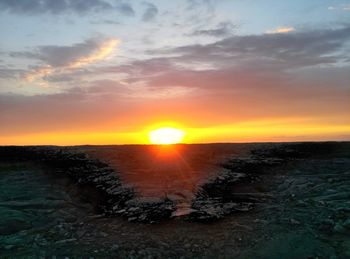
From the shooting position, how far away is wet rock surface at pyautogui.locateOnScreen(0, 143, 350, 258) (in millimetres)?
9828

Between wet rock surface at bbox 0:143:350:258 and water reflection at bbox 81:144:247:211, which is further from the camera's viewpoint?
water reflection at bbox 81:144:247:211

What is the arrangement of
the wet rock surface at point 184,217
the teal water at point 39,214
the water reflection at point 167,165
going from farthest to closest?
the water reflection at point 167,165 → the teal water at point 39,214 → the wet rock surface at point 184,217

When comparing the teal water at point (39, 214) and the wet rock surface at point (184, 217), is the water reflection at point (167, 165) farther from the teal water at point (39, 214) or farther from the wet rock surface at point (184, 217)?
the teal water at point (39, 214)

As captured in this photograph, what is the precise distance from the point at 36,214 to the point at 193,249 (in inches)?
222

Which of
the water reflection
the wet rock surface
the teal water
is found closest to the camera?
the wet rock surface

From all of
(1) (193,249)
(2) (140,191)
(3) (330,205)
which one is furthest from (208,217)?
(3) (330,205)

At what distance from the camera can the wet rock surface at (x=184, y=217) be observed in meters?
9.83

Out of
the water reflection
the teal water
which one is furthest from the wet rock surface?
the water reflection

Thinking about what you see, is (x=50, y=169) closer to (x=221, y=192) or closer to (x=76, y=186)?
(x=76, y=186)

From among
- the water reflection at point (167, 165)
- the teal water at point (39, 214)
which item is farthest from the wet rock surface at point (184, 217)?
the water reflection at point (167, 165)

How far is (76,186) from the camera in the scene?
15273 mm

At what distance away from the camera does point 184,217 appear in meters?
11.7

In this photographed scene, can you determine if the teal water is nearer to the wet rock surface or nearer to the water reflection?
the wet rock surface

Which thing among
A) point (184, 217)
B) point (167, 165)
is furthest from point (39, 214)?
point (167, 165)
